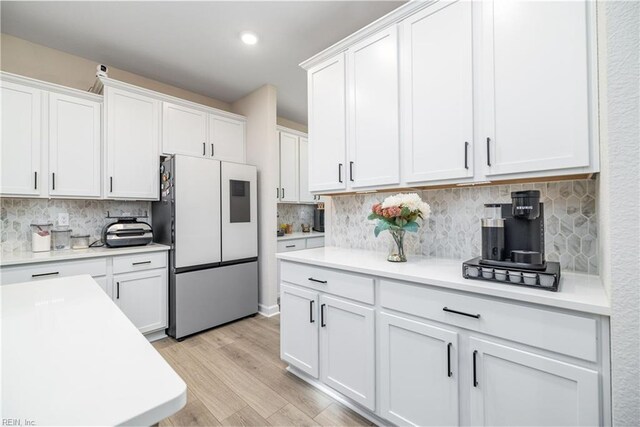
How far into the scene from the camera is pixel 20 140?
2350 millimetres

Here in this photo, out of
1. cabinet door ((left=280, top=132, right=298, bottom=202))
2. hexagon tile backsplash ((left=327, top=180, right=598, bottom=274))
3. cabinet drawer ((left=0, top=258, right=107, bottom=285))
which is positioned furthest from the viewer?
cabinet door ((left=280, top=132, right=298, bottom=202))

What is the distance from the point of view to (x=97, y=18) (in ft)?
7.55

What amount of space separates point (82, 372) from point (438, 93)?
74.5 inches

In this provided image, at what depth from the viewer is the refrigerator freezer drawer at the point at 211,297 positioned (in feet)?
9.18

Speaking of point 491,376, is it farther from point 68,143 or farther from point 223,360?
point 68,143

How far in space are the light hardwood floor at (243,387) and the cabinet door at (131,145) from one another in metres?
1.59

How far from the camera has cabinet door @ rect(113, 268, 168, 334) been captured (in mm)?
2604

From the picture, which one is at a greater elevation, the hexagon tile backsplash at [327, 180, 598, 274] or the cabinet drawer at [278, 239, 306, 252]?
the hexagon tile backsplash at [327, 180, 598, 274]

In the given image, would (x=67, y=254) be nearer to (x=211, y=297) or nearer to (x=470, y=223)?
(x=211, y=297)

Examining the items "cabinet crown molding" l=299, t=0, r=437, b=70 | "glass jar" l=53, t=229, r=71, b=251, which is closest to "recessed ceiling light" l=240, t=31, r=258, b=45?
"cabinet crown molding" l=299, t=0, r=437, b=70

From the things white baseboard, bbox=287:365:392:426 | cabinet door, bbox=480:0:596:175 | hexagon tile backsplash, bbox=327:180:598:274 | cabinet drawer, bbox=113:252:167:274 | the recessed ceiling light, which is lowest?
white baseboard, bbox=287:365:392:426

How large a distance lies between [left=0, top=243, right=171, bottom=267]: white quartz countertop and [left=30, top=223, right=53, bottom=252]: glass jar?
7 centimetres

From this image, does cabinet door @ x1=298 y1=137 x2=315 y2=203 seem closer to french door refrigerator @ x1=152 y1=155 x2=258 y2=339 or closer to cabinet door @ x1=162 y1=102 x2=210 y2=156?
french door refrigerator @ x1=152 y1=155 x2=258 y2=339

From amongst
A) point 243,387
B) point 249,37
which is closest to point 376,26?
point 249,37
